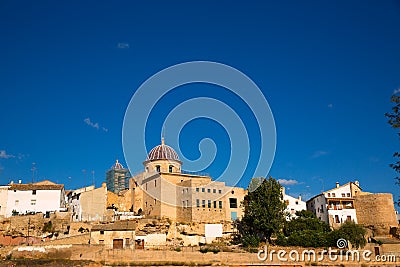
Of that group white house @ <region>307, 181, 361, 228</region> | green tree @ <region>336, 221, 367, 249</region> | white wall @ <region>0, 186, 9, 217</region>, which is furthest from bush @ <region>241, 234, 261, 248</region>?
white wall @ <region>0, 186, 9, 217</region>

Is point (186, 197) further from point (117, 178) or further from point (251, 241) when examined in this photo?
point (117, 178)

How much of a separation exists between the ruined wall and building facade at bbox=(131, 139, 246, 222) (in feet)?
47.1

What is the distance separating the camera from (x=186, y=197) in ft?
146

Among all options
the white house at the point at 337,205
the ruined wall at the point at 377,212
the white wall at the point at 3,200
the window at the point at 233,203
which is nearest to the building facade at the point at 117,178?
the white wall at the point at 3,200

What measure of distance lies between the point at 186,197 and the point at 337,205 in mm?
18949

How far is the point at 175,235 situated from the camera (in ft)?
133

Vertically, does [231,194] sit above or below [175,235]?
above

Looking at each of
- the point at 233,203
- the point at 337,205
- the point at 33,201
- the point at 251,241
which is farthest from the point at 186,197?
the point at 337,205

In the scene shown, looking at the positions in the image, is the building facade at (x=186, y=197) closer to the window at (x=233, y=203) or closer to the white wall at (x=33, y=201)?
the window at (x=233, y=203)

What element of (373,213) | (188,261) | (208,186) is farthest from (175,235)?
(373,213)

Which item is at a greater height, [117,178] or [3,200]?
[117,178]

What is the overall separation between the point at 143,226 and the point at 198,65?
61.8 ft

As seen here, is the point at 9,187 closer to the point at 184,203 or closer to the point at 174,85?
the point at 184,203

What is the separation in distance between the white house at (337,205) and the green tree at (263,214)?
402 inches
